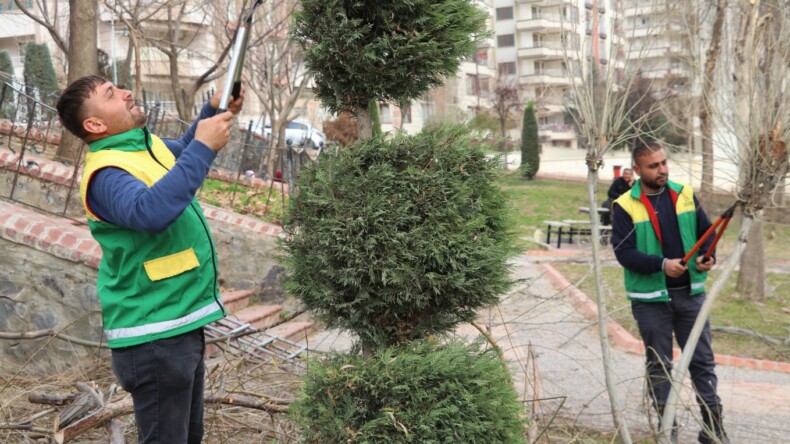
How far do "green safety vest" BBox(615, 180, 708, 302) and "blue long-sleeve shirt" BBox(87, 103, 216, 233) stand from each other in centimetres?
303

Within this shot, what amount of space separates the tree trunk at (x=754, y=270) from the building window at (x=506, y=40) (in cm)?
4654

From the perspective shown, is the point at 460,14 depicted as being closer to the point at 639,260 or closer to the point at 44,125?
the point at 639,260

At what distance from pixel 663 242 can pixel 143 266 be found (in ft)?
10.6

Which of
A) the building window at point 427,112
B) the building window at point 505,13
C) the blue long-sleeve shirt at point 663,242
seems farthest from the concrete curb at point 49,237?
the building window at point 505,13

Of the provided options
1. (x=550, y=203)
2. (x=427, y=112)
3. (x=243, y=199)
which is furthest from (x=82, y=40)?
(x=427, y=112)

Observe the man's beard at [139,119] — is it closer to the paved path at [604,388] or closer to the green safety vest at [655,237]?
the paved path at [604,388]

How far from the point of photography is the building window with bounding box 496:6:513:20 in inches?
2138

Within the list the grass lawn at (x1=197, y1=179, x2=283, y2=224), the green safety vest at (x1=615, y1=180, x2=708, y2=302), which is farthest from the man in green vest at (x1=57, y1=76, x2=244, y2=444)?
the grass lawn at (x1=197, y1=179, x2=283, y2=224)

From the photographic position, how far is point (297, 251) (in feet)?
9.37

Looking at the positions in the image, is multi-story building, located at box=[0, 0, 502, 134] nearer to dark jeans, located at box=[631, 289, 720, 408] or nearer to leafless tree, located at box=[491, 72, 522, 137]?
leafless tree, located at box=[491, 72, 522, 137]

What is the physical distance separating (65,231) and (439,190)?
4.34 m

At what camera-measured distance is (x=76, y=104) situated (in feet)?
8.84

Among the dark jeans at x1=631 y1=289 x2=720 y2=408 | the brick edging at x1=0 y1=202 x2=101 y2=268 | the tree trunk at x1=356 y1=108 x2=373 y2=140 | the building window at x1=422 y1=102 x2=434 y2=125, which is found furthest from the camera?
the brick edging at x1=0 y1=202 x2=101 y2=268

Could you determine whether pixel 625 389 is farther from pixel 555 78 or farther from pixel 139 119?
pixel 555 78
